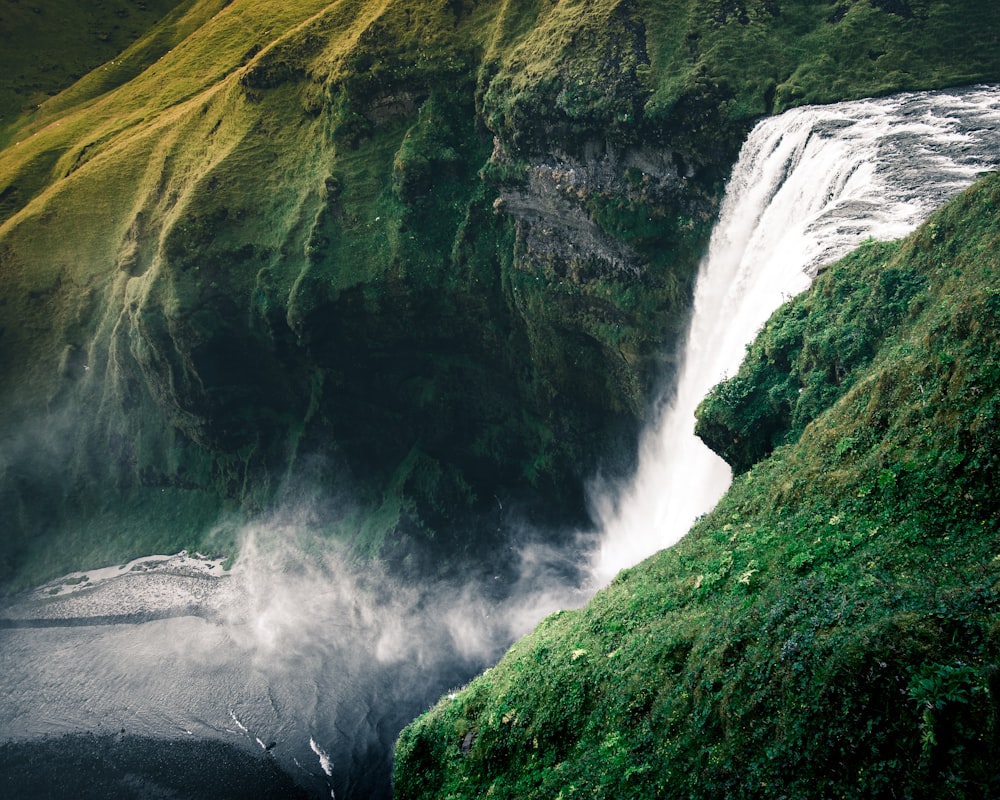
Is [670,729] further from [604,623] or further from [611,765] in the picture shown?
[604,623]

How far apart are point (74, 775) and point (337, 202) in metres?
34.2

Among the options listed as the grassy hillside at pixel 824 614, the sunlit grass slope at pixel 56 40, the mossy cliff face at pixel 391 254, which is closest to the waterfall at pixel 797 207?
the mossy cliff face at pixel 391 254

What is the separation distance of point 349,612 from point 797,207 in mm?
32485

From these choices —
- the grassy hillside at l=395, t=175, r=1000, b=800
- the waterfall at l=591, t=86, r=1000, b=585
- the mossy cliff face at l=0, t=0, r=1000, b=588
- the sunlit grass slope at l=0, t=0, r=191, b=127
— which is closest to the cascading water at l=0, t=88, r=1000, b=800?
the waterfall at l=591, t=86, r=1000, b=585

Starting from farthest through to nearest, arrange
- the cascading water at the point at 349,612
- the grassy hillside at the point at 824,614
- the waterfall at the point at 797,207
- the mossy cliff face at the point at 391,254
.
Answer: the mossy cliff face at the point at 391,254 → the cascading water at the point at 349,612 → the waterfall at the point at 797,207 → the grassy hillside at the point at 824,614

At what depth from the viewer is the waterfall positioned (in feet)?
73.3

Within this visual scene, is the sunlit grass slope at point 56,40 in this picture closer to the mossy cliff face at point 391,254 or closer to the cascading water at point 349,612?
the mossy cliff face at point 391,254

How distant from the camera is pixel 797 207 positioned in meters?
24.9

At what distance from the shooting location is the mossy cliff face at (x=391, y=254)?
3322cm

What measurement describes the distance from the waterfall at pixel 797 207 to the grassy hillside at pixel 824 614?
9.47 ft

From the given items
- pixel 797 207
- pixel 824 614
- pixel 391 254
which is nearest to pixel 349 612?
pixel 391 254

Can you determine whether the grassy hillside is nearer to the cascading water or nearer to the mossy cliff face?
the cascading water

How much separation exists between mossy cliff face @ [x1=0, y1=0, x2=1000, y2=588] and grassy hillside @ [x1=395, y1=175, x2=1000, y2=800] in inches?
584

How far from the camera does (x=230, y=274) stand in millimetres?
47156
